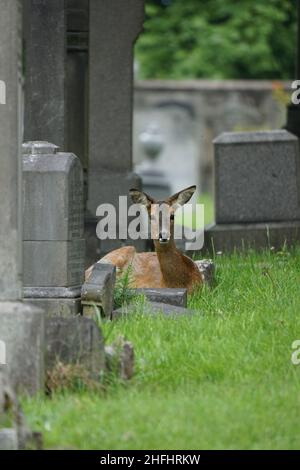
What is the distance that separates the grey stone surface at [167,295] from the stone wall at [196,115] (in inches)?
1063

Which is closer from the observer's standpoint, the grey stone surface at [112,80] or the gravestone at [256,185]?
the gravestone at [256,185]

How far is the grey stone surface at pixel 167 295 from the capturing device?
9914 mm

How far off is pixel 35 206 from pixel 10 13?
1.60 meters

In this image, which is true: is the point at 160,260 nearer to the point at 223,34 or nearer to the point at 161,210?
the point at 161,210

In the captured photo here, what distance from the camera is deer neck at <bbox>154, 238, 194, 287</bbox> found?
10.9m

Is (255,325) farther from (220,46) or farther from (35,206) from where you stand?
(220,46)

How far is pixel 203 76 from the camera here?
40031mm

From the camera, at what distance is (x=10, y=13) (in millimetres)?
7906

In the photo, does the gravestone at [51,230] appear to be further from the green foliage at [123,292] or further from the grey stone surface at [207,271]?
the grey stone surface at [207,271]

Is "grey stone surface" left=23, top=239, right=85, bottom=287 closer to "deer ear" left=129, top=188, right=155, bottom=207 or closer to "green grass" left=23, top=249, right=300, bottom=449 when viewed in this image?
"green grass" left=23, top=249, right=300, bottom=449

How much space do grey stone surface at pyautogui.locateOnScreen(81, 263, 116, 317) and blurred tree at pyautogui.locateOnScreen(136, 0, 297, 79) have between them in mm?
26322

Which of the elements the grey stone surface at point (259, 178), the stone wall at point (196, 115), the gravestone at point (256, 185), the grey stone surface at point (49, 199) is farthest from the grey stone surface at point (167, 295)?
the stone wall at point (196, 115)

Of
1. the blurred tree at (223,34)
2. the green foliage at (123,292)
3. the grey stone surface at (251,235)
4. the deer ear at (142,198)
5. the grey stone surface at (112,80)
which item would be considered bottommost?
the grey stone surface at (251,235)
